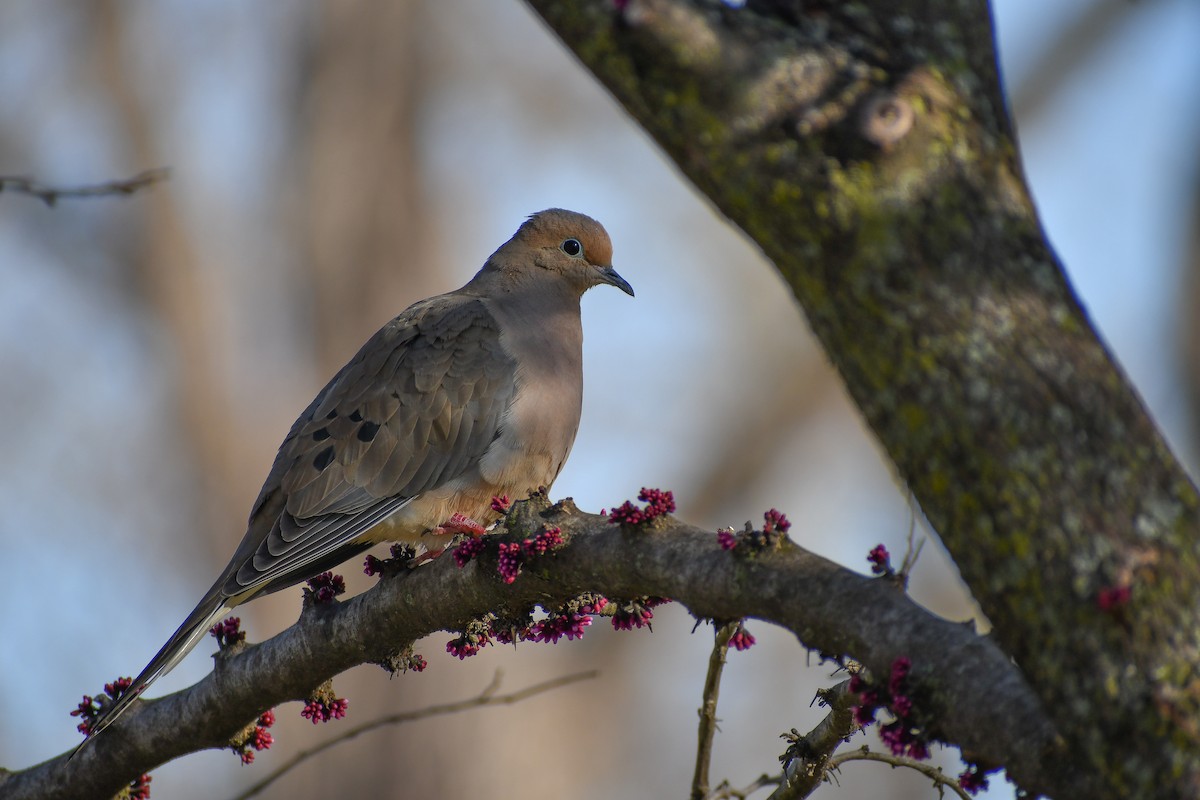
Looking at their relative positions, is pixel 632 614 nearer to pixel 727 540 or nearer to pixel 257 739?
pixel 727 540

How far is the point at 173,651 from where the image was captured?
3730 mm

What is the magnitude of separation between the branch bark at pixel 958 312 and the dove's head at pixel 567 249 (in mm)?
3574

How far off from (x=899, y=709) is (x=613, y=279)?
3.86 meters

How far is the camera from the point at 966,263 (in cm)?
182

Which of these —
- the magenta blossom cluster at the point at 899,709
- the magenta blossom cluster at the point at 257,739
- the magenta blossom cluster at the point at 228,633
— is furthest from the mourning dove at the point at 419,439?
the magenta blossom cluster at the point at 899,709

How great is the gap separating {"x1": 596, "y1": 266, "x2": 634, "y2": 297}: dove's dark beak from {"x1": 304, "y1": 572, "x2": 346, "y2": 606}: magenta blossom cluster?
8.37ft

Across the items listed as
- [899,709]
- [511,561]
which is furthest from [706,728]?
[899,709]

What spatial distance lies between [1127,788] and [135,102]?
8.55 m

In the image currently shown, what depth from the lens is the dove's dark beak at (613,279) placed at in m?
5.62

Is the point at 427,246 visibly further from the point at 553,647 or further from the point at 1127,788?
the point at 1127,788

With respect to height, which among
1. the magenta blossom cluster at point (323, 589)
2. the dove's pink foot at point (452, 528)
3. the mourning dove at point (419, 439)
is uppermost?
the mourning dove at point (419, 439)

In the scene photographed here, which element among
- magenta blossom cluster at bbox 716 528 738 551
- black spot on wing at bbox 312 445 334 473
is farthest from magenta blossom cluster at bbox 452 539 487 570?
black spot on wing at bbox 312 445 334 473

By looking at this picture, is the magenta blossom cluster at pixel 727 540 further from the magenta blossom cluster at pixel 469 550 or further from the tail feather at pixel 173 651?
the tail feather at pixel 173 651

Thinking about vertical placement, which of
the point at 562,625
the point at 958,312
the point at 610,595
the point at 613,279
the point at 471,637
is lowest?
the point at 958,312
